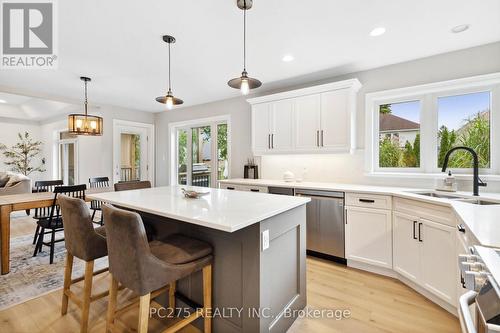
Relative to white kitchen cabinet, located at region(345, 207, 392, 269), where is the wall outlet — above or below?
above

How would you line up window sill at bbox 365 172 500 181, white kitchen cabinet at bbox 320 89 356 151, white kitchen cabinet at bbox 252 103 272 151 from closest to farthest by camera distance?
window sill at bbox 365 172 500 181 < white kitchen cabinet at bbox 320 89 356 151 < white kitchen cabinet at bbox 252 103 272 151

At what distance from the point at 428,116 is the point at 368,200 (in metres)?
1.38

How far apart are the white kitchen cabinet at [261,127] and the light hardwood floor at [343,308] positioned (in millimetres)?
2166

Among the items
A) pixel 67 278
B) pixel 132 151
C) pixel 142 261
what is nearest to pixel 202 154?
pixel 132 151

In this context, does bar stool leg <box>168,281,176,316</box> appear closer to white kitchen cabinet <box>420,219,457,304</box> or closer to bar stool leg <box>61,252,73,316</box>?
bar stool leg <box>61,252,73,316</box>

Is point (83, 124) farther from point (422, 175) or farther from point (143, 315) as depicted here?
point (422, 175)

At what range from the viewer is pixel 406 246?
2.38m

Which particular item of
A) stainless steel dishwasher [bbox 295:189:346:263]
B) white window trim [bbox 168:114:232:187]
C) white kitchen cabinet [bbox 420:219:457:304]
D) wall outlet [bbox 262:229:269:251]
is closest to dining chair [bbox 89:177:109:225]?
white window trim [bbox 168:114:232:187]

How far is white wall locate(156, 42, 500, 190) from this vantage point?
8.57ft

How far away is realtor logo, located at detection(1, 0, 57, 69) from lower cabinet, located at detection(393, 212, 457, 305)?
12.6 feet

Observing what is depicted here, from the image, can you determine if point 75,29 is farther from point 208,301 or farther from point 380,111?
point 380,111

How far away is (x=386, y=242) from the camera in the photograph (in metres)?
2.56

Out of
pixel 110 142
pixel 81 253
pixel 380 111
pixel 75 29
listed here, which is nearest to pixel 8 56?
pixel 75 29

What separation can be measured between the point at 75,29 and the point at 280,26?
6.56 ft
